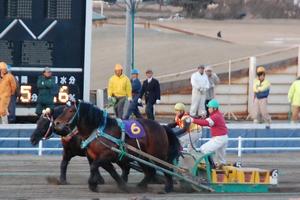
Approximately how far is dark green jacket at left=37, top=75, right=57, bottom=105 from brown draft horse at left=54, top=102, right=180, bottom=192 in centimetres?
570

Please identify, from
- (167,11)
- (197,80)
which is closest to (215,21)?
(167,11)

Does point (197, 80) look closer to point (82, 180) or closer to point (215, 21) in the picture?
point (82, 180)

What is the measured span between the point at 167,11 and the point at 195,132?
57242 millimetres

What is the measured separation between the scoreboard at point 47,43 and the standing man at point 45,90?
38 cm

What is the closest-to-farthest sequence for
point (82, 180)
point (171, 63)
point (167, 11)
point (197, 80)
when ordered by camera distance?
point (82, 180) < point (197, 80) < point (171, 63) < point (167, 11)

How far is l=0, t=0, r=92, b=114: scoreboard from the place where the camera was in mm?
22391

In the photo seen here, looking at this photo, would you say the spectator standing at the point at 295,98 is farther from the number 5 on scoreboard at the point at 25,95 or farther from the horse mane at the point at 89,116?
the horse mane at the point at 89,116

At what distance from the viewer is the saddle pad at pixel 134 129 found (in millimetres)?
16156

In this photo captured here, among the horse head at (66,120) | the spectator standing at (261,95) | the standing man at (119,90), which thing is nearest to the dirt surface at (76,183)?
the horse head at (66,120)

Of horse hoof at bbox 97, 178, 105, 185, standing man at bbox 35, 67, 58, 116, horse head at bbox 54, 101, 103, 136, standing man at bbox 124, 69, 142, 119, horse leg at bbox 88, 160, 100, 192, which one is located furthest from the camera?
standing man at bbox 124, 69, 142, 119

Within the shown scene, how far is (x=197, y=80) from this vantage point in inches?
1010

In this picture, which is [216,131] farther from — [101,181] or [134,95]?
[134,95]

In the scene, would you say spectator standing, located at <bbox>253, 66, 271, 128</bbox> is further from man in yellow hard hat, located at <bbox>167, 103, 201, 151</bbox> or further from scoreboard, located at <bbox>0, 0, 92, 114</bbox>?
man in yellow hard hat, located at <bbox>167, 103, 201, 151</bbox>

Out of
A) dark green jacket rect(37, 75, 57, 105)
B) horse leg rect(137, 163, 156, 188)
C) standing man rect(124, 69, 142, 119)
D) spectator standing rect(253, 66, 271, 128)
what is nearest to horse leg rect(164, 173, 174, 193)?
horse leg rect(137, 163, 156, 188)
